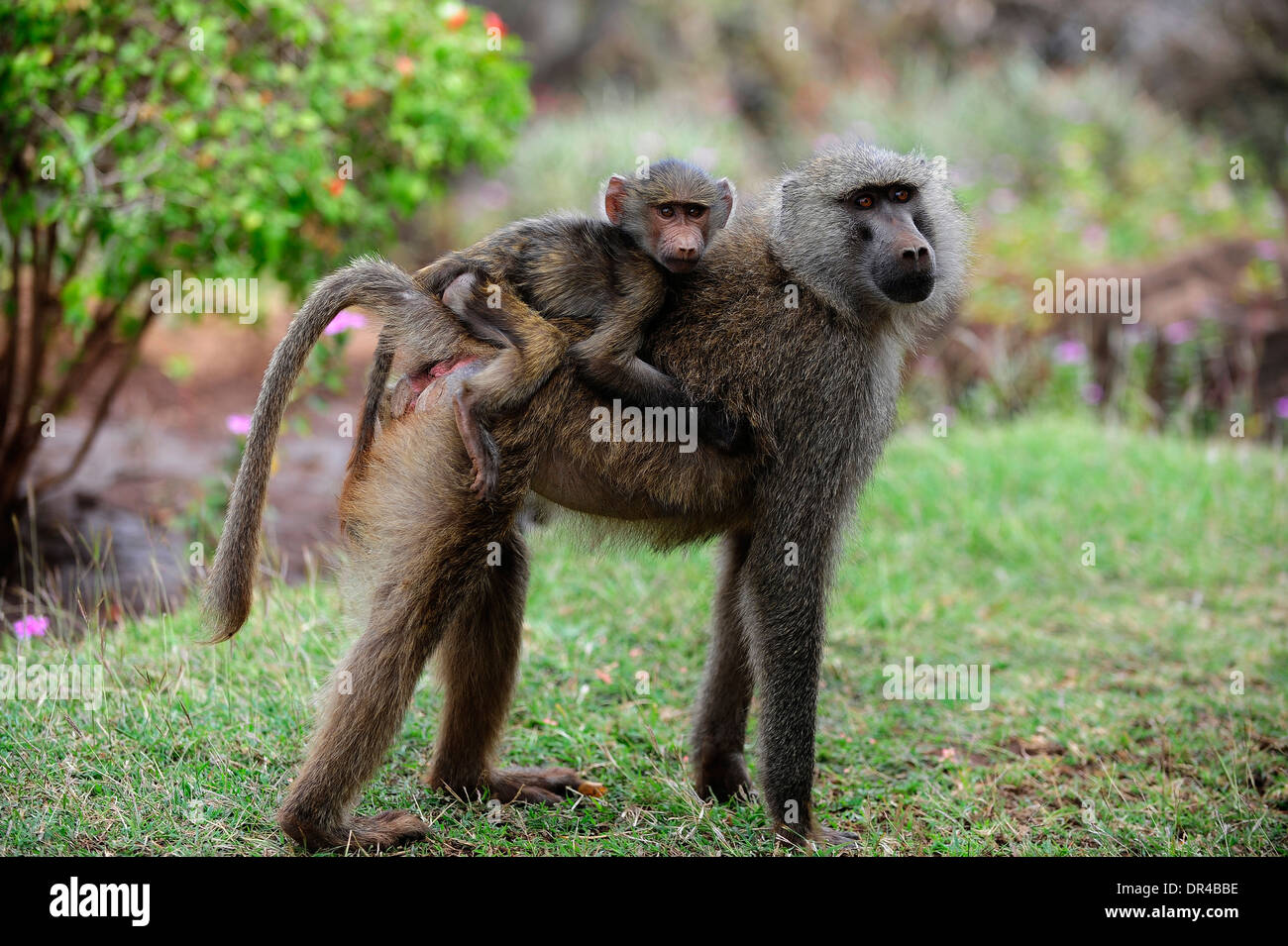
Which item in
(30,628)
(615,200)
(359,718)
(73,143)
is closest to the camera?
(359,718)

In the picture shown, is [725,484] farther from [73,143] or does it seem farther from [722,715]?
[73,143]

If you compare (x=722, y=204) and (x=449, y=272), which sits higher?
(x=722, y=204)

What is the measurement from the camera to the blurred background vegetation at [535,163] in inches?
201

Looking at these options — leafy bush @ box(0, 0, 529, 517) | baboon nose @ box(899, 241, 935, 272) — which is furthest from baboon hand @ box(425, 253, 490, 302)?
leafy bush @ box(0, 0, 529, 517)

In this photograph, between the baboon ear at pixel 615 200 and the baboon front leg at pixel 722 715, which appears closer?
the baboon ear at pixel 615 200

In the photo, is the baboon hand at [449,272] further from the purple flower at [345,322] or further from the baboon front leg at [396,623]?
the purple flower at [345,322]

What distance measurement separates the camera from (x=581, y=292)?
3.28 metres

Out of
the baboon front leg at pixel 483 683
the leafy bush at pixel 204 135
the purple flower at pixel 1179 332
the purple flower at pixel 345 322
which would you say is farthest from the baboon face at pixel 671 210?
the purple flower at pixel 1179 332

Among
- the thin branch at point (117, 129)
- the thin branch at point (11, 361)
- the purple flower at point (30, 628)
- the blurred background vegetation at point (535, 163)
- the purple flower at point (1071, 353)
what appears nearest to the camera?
the purple flower at point (30, 628)

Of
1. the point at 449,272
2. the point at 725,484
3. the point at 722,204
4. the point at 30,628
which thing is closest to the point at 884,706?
the point at 725,484

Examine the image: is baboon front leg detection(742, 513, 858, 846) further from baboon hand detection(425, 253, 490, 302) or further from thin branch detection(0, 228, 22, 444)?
thin branch detection(0, 228, 22, 444)

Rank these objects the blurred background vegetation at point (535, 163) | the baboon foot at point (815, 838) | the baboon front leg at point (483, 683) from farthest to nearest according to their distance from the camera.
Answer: the blurred background vegetation at point (535, 163) → the baboon front leg at point (483, 683) → the baboon foot at point (815, 838)

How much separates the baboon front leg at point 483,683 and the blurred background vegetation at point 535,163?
186 centimetres

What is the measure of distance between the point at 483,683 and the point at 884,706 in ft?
5.71
